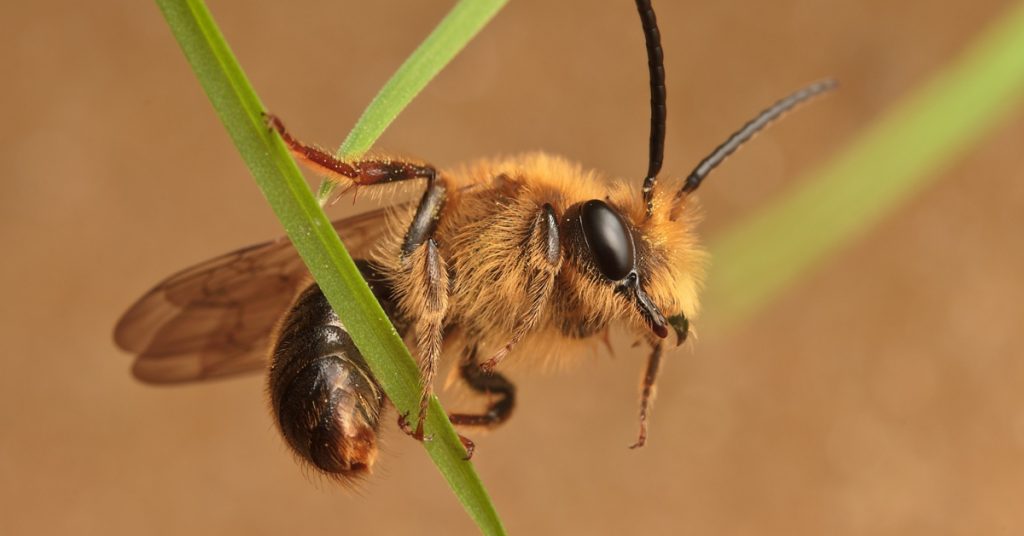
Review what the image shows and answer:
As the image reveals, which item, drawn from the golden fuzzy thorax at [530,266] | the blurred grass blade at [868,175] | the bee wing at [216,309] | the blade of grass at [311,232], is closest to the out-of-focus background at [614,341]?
the blurred grass blade at [868,175]

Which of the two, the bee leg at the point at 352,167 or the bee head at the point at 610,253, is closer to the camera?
the bee leg at the point at 352,167

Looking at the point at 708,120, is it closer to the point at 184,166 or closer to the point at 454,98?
the point at 454,98

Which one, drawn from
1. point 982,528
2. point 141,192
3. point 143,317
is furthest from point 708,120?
point 143,317

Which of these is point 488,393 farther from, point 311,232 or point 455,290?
point 311,232

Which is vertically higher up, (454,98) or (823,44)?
(454,98)

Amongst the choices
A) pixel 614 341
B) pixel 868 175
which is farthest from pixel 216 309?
pixel 614 341

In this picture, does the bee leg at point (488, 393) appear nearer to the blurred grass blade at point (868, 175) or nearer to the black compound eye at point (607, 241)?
the black compound eye at point (607, 241)
